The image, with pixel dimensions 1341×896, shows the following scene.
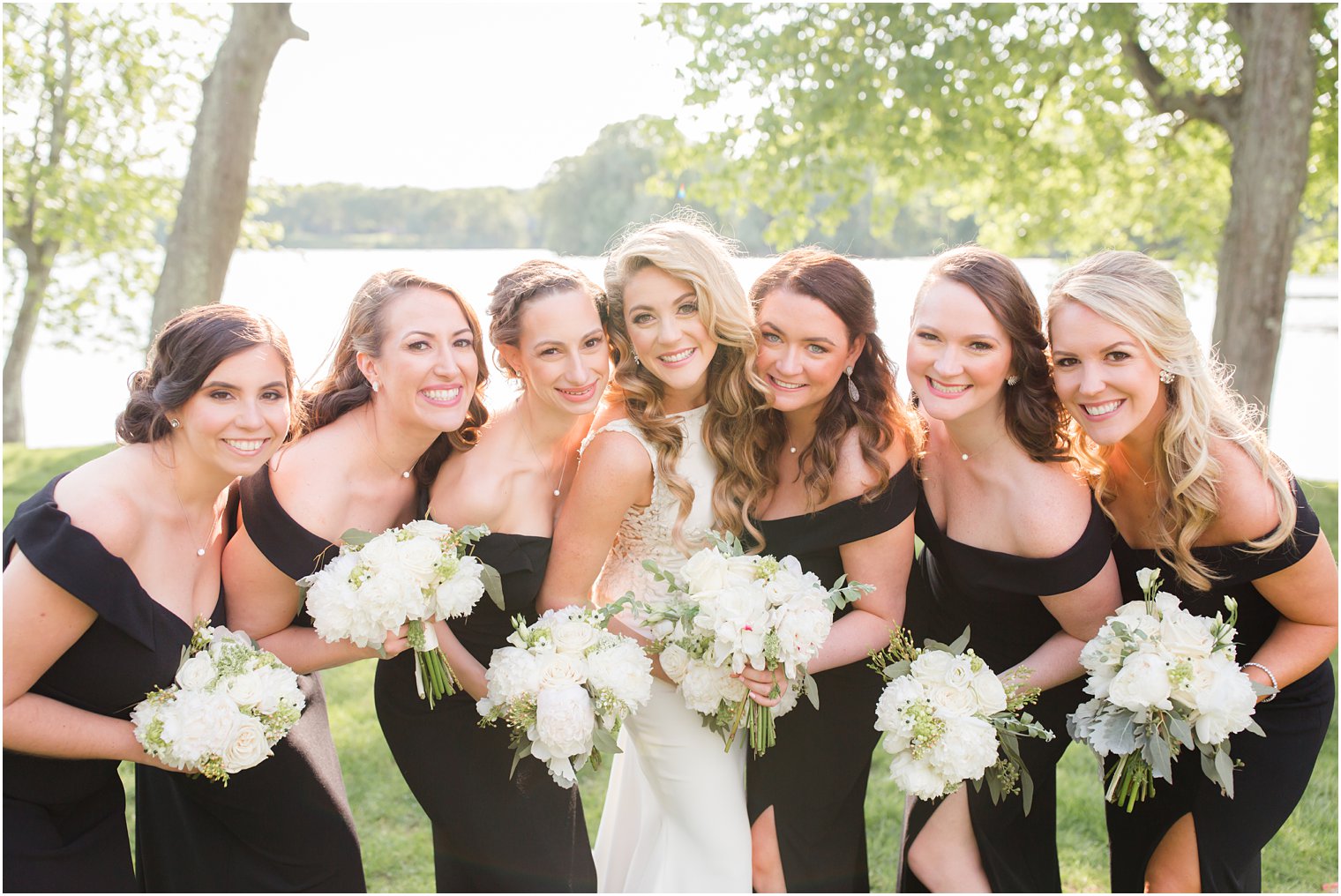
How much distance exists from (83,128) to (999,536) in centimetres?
1652

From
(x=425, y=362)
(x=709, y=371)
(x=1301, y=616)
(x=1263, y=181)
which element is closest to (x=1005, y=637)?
(x=1301, y=616)

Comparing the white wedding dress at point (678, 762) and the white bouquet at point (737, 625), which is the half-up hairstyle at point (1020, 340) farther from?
the white wedding dress at point (678, 762)

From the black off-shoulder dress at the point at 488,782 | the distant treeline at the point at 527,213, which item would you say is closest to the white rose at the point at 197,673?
the black off-shoulder dress at the point at 488,782

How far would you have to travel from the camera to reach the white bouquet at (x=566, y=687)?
340 centimetres

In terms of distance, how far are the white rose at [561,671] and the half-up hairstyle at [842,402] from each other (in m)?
1.04

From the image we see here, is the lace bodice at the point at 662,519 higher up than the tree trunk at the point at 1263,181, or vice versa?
the tree trunk at the point at 1263,181

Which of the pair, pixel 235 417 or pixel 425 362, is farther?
pixel 425 362

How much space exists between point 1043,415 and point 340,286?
84.4 feet

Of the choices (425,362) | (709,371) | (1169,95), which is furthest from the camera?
(1169,95)

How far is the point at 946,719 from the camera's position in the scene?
138 inches

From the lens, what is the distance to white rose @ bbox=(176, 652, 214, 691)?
11.1 ft

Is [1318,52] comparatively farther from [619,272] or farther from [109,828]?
[109,828]

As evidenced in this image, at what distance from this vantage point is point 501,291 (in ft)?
13.3

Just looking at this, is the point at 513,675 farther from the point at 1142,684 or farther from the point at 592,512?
the point at 1142,684
